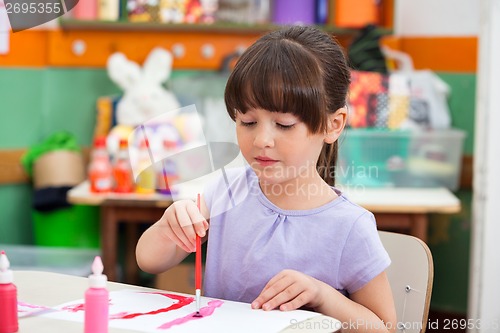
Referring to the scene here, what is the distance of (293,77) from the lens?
4.02 ft

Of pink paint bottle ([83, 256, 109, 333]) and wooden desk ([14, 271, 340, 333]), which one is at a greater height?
pink paint bottle ([83, 256, 109, 333])

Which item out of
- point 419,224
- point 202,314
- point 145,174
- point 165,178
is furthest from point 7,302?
point 419,224

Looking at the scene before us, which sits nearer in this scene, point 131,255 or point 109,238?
point 109,238

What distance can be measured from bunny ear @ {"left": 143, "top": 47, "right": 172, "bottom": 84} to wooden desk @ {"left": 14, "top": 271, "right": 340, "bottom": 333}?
1.77m

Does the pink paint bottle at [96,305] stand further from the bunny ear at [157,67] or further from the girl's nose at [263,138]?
the bunny ear at [157,67]

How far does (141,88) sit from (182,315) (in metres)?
2.00

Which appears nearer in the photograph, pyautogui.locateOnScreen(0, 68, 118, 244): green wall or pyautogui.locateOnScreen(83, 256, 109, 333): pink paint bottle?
pyautogui.locateOnScreen(83, 256, 109, 333): pink paint bottle

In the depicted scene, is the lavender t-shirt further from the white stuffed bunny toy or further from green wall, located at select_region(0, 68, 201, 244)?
green wall, located at select_region(0, 68, 201, 244)

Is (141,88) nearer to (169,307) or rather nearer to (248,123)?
(248,123)

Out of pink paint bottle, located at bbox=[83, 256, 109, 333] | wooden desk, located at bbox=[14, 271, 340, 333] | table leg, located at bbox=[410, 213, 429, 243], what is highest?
pink paint bottle, located at bbox=[83, 256, 109, 333]

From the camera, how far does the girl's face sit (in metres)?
1.21

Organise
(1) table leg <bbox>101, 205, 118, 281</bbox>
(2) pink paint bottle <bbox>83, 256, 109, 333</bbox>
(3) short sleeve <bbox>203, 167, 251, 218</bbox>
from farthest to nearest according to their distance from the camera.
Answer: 1. (1) table leg <bbox>101, 205, 118, 281</bbox>
2. (3) short sleeve <bbox>203, 167, 251, 218</bbox>
3. (2) pink paint bottle <bbox>83, 256, 109, 333</bbox>

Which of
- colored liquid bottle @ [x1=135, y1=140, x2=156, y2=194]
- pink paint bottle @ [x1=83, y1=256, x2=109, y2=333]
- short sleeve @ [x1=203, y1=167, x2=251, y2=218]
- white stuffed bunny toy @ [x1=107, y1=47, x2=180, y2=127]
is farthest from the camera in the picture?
white stuffed bunny toy @ [x1=107, y1=47, x2=180, y2=127]

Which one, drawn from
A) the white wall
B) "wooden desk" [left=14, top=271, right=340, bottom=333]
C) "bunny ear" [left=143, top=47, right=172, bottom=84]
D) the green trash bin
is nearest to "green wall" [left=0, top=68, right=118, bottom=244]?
the green trash bin
